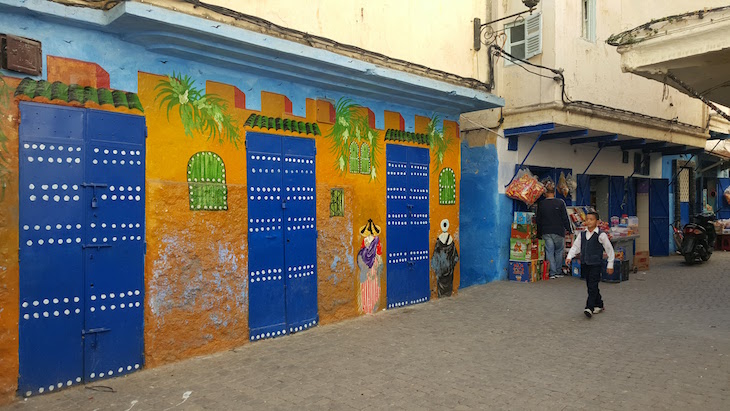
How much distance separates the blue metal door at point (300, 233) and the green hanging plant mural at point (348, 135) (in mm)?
455

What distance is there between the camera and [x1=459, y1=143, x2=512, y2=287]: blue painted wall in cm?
997

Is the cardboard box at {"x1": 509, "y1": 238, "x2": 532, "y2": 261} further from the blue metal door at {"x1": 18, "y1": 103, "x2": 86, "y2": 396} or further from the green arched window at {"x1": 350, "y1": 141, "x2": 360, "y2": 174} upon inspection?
the blue metal door at {"x1": 18, "y1": 103, "x2": 86, "y2": 396}

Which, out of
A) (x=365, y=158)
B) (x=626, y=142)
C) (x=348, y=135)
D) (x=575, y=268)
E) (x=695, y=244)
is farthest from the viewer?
(x=695, y=244)

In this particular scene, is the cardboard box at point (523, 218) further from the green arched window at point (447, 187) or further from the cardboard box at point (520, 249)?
the green arched window at point (447, 187)

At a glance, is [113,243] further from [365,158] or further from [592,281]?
[592,281]

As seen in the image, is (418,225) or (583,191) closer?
(418,225)

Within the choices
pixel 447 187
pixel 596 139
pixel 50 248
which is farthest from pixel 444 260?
pixel 50 248

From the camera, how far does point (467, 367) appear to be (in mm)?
5332

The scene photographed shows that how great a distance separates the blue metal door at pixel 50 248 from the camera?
449cm

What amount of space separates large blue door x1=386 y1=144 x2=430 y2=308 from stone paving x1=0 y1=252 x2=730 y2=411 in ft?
1.29

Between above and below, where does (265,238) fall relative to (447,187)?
below

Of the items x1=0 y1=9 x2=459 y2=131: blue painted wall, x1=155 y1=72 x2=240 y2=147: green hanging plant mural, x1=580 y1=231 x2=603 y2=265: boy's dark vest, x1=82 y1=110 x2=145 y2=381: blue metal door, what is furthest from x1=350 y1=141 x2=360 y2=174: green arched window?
x1=580 y1=231 x2=603 y2=265: boy's dark vest

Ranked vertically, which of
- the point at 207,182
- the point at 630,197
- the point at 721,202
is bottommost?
the point at 721,202

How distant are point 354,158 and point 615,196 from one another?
8666 millimetres
